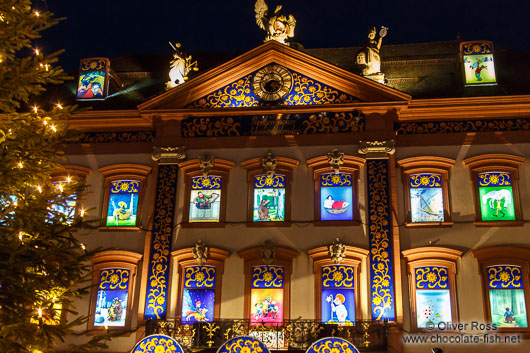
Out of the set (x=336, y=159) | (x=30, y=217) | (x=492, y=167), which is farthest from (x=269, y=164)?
(x=30, y=217)

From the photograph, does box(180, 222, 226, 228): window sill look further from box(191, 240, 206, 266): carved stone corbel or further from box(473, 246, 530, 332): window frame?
box(473, 246, 530, 332): window frame

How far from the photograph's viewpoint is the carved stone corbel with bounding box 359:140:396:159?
17752mm

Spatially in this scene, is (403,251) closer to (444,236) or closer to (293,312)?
(444,236)

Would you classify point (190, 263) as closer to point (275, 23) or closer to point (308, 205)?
point (308, 205)

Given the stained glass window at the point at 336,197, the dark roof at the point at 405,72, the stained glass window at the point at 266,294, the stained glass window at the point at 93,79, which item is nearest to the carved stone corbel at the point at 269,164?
the stained glass window at the point at 336,197

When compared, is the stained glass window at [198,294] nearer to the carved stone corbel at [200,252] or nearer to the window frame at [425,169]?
the carved stone corbel at [200,252]

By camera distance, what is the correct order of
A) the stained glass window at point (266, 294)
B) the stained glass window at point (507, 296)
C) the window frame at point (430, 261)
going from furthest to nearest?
the stained glass window at point (266, 294)
the window frame at point (430, 261)
the stained glass window at point (507, 296)

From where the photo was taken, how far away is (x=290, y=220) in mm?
17469

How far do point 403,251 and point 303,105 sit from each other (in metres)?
4.92

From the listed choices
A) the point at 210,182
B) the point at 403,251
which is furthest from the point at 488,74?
the point at 210,182

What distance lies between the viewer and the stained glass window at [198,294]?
16.9 meters

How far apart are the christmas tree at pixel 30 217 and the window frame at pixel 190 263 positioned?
6.21 meters

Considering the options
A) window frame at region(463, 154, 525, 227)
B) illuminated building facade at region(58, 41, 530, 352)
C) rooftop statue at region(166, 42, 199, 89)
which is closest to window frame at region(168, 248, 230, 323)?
illuminated building facade at region(58, 41, 530, 352)

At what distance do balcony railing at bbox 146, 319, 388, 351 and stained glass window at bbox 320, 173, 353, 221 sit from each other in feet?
9.70
